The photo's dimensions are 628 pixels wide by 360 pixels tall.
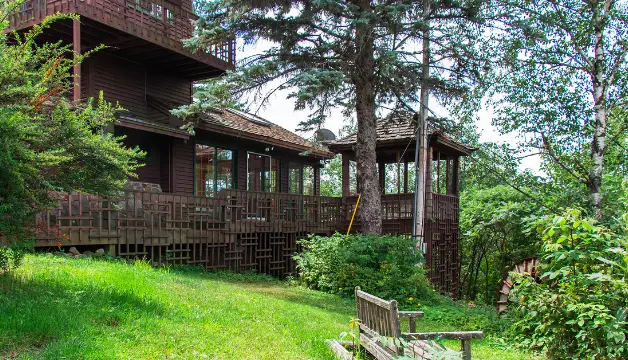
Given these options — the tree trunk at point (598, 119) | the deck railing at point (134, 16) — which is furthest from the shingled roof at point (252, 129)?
the tree trunk at point (598, 119)

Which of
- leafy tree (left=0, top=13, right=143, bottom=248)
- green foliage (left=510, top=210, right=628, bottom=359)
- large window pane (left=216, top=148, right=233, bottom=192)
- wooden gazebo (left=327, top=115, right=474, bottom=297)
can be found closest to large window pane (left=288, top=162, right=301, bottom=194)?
large window pane (left=216, top=148, right=233, bottom=192)

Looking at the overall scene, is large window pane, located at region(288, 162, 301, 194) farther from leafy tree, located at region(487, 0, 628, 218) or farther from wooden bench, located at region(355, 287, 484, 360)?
wooden bench, located at region(355, 287, 484, 360)

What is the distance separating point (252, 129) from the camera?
65.7 ft

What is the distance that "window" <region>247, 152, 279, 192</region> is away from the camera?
21.7m

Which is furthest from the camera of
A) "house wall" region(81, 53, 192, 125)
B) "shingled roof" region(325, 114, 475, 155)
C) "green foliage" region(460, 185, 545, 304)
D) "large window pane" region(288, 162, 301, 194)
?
"large window pane" region(288, 162, 301, 194)

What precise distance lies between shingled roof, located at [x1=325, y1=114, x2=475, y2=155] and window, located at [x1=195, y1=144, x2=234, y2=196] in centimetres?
403

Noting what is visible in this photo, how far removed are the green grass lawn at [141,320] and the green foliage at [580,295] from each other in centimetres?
107

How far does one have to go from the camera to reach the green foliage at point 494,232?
16.8 meters

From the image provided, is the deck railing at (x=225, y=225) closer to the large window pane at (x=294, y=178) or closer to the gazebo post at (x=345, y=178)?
the gazebo post at (x=345, y=178)

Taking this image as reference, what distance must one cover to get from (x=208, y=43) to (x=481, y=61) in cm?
765

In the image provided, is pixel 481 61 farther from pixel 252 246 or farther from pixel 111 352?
pixel 111 352

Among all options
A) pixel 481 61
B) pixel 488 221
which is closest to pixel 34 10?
pixel 481 61

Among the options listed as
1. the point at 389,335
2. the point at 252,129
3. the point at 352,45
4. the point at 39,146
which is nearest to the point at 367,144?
the point at 352,45

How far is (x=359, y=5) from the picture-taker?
14.8 metres
